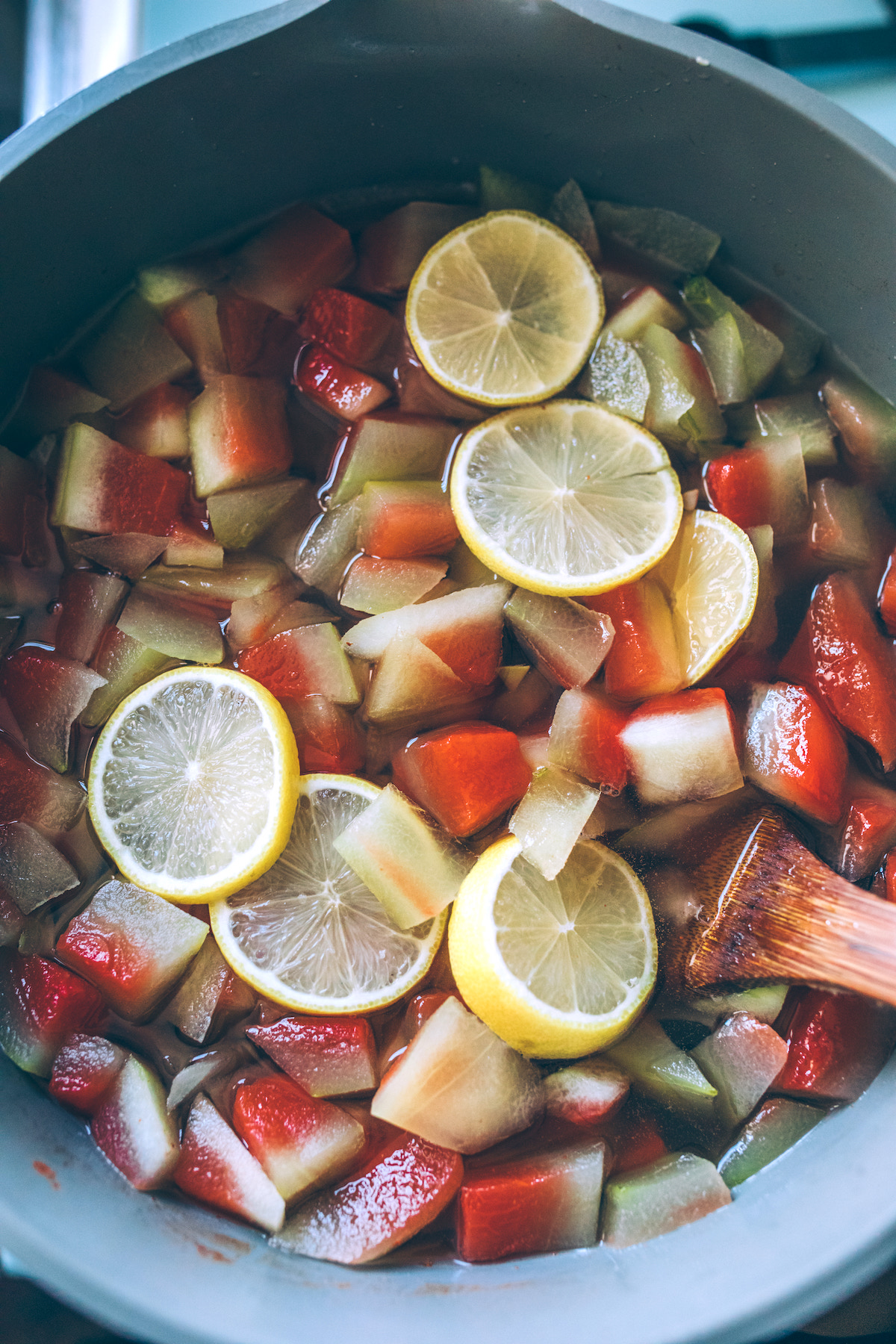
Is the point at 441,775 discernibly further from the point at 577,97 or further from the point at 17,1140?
the point at 577,97

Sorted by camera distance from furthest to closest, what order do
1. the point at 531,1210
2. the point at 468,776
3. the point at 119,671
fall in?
the point at 119,671 → the point at 468,776 → the point at 531,1210

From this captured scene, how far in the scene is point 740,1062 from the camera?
1.57 metres

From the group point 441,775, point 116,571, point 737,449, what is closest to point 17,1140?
point 441,775

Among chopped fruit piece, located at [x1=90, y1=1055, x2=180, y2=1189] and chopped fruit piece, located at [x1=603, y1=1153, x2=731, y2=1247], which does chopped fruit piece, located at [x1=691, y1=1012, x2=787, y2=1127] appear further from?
chopped fruit piece, located at [x1=90, y1=1055, x2=180, y2=1189]

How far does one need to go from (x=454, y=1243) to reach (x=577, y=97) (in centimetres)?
199

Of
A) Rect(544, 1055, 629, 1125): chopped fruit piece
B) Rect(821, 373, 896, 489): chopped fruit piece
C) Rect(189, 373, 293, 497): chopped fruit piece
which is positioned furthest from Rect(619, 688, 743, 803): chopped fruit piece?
Rect(189, 373, 293, 497): chopped fruit piece

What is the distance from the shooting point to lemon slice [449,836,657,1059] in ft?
4.79

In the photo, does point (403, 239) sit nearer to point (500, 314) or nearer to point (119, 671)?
point (500, 314)

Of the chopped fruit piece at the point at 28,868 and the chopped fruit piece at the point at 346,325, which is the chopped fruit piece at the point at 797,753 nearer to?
the chopped fruit piece at the point at 346,325

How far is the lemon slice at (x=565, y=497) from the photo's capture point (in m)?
1.62

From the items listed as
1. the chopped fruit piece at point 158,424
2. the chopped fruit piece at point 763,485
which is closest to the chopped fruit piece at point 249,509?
the chopped fruit piece at point 158,424

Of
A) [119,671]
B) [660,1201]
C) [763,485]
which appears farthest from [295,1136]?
[763,485]

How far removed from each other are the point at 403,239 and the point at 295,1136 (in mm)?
1675

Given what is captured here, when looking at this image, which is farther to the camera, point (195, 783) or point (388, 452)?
point (388, 452)
